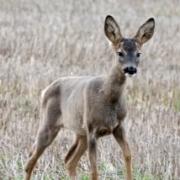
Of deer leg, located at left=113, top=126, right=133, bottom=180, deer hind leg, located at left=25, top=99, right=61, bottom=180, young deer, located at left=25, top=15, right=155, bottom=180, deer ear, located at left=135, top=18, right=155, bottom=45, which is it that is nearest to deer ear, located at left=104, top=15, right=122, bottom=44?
young deer, located at left=25, top=15, right=155, bottom=180

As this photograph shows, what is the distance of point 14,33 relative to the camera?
1717 cm

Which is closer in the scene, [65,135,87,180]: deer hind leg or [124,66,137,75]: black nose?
[124,66,137,75]: black nose

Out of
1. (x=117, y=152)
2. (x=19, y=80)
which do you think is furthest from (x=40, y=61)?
(x=117, y=152)

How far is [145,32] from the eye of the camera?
7.77m

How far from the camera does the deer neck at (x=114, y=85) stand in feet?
23.9

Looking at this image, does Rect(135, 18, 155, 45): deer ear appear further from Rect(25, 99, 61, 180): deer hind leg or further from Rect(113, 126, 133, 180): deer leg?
Rect(25, 99, 61, 180): deer hind leg

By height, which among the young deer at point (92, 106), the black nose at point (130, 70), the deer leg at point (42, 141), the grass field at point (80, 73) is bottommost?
the grass field at point (80, 73)

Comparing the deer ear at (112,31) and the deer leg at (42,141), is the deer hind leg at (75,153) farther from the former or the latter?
the deer ear at (112,31)

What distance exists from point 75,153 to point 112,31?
136 cm

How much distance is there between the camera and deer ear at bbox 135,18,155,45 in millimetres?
7664

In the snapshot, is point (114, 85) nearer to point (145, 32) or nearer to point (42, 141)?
point (145, 32)

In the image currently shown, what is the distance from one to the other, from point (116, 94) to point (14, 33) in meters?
10.1

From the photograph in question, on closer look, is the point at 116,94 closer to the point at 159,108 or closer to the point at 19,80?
the point at 159,108

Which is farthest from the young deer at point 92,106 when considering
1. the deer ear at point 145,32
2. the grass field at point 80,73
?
the grass field at point 80,73
